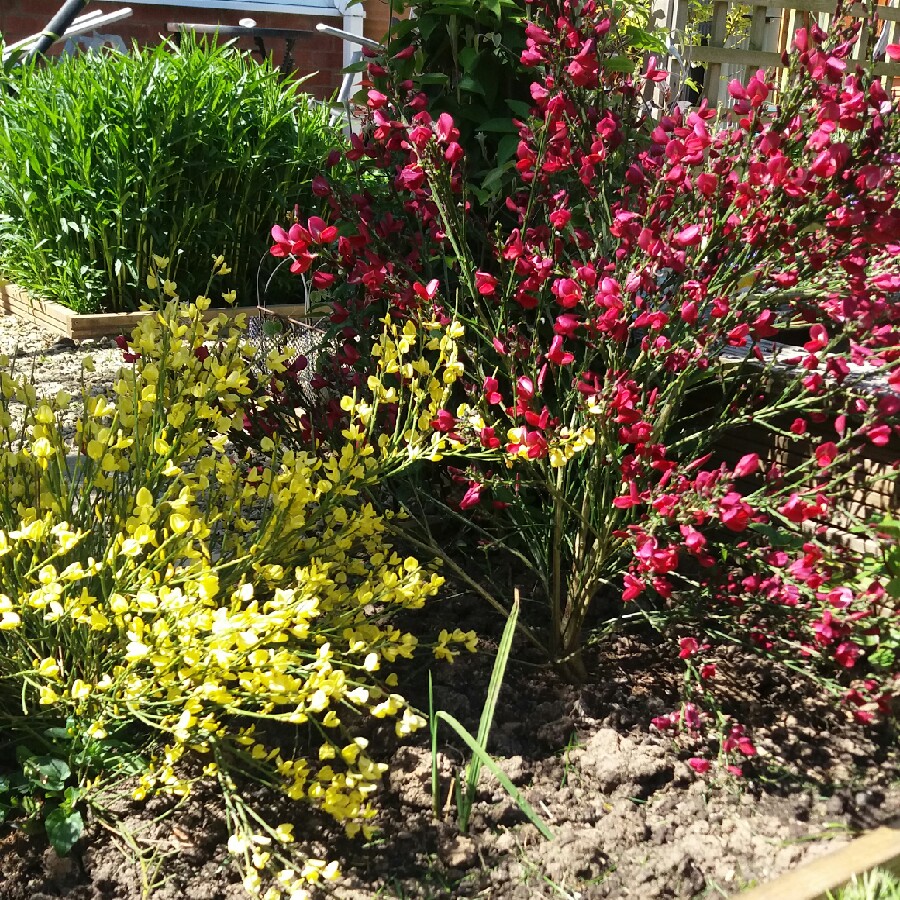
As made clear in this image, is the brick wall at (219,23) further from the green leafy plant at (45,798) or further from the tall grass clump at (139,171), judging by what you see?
the green leafy plant at (45,798)

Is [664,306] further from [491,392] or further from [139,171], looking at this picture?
[139,171]

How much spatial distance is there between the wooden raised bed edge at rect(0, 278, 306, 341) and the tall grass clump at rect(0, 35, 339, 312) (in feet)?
0.31

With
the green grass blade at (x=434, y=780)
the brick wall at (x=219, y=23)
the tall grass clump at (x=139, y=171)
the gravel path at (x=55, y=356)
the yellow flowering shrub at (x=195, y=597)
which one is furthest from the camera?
the brick wall at (x=219, y=23)

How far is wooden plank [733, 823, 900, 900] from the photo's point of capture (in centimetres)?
180

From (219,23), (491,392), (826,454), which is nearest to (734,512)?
(826,454)

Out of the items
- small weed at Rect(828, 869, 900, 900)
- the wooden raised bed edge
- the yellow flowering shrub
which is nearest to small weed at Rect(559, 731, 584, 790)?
the yellow flowering shrub

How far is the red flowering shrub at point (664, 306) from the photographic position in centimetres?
203

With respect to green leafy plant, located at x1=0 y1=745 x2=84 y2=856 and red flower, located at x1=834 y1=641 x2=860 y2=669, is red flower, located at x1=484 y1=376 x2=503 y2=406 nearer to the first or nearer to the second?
red flower, located at x1=834 y1=641 x2=860 y2=669

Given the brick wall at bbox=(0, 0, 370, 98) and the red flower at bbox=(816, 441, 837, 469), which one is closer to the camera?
the red flower at bbox=(816, 441, 837, 469)

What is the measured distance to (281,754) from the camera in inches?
84.8

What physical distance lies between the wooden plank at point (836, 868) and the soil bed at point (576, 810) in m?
0.07

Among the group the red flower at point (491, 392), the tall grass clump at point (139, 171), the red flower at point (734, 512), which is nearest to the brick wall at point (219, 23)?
the tall grass clump at point (139, 171)

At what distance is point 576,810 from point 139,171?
4196 millimetres

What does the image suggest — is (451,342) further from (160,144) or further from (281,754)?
(160,144)
